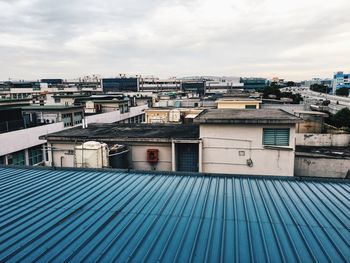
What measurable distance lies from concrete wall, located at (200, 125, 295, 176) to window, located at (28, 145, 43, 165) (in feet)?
58.9

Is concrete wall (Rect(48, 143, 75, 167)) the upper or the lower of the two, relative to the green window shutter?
lower

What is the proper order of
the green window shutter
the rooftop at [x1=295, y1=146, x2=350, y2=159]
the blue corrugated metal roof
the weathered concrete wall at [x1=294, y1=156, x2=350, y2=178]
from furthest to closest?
the rooftop at [x1=295, y1=146, x2=350, y2=159]
the weathered concrete wall at [x1=294, y1=156, x2=350, y2=178]
the green window shutter
the blue corrugated metal roof

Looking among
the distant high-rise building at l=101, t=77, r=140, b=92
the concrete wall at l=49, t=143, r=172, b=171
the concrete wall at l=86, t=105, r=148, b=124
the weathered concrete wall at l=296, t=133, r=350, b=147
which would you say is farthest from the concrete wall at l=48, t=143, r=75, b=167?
the distant high-rise building at l=101, t=77, r=140, b=92

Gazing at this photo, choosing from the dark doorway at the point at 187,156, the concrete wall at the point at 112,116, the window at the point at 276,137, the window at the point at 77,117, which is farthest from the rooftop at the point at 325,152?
the window at the point at 77,117

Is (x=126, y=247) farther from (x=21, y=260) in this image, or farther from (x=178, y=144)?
(x=178, y=144)

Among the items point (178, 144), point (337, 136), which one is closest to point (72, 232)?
point (178, 144)

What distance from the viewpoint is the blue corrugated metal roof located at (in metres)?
5.21

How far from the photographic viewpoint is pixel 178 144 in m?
17.2

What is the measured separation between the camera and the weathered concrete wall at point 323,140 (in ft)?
78.8

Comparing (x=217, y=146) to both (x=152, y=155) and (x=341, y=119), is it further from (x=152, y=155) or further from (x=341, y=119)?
(x=341, y=119)

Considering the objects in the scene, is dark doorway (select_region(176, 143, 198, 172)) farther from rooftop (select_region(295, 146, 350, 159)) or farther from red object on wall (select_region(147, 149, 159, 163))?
rooftop (select_region(295, 146, 350, 159))

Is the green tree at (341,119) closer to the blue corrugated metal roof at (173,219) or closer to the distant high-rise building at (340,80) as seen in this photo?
the blue corrugated metal roof at (173,219)

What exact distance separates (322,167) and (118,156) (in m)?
13.8

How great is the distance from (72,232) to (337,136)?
24.5m
